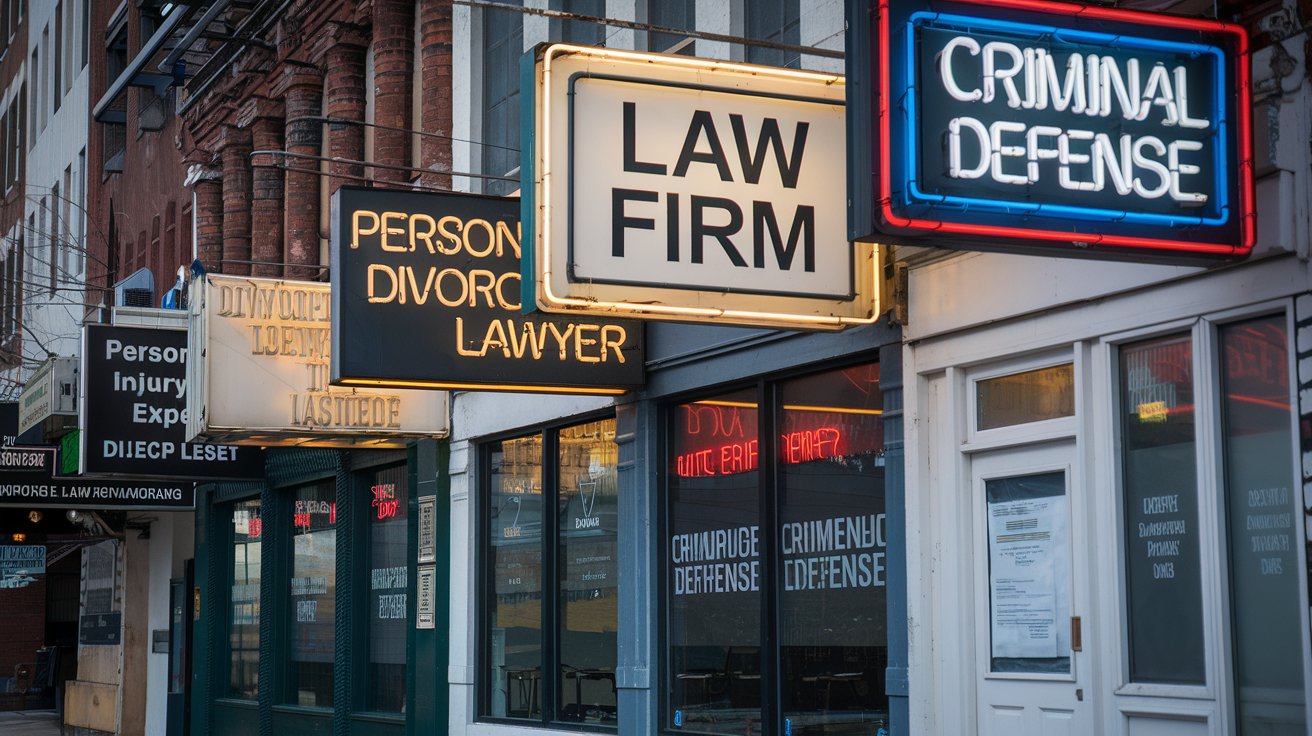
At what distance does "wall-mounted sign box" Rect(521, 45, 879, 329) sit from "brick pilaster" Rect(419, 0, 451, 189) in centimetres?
728

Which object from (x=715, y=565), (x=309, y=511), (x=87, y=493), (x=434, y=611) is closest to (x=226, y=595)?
(x=87, y=493)

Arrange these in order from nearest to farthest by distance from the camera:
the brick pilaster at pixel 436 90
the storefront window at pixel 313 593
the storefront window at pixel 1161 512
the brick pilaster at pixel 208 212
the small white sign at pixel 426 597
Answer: the storefront window at pixel 1161 512, the small white sign at pixel 426 597, the brick pilaster at pixel 436 90, the storefront window at pixel 313 593, the brick pilaster at pixel 208 212

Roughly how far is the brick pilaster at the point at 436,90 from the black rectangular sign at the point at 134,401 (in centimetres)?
356

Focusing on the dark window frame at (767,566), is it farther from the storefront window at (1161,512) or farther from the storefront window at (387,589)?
the storefront window at (387,589)

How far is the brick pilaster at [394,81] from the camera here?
16297 mm

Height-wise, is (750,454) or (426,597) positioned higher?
(750,454)

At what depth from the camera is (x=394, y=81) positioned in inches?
642

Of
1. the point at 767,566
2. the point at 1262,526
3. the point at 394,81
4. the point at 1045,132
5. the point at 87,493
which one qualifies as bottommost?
the point at 767,566

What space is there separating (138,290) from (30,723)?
1059 centimetres

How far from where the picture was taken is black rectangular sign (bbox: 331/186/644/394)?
11.4m

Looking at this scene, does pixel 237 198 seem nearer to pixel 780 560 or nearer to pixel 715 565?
pixel 715 565

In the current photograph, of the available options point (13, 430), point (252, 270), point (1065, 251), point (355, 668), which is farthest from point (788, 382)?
point (13, 430)

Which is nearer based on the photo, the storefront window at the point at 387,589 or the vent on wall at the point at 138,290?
the storefront window at the point at 387,589

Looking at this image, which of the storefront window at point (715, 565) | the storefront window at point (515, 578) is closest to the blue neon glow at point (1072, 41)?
the storefront window at point (715, 565)
